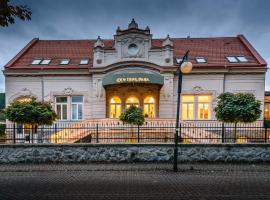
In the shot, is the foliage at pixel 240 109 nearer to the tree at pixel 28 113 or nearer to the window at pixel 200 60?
the window at pixel 200 60

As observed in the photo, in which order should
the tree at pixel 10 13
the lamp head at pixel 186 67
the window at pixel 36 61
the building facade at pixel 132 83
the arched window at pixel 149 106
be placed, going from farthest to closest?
the window at pixel 36 61, the arched window at pixel 149 106, the building facade at pixel 132 83, the lamp head at pixel 186 67, the tree at pixel 10 13

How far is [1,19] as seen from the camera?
4.77 metres

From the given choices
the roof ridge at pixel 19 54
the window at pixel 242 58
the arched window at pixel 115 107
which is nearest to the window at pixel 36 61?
the roof ridge at pixel 19 54

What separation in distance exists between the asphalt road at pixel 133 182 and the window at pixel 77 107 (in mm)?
11101

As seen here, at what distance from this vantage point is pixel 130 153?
10023mm

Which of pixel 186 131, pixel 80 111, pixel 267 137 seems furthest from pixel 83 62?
pixel 267 137

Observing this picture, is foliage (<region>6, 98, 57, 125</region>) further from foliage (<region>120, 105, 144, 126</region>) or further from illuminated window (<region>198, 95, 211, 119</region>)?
illuminated window (<region>198, 95, 211, 119</region>)

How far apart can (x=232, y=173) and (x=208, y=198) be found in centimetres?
330

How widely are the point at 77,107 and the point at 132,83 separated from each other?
249 inches

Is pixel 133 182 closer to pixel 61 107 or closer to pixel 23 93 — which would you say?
pixel 61 107

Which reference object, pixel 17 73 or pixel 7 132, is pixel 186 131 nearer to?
pixel 7 132

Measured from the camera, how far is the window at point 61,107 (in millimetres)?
20484

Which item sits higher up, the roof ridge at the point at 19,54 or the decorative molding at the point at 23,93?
the roof ridge at the point at 19,54

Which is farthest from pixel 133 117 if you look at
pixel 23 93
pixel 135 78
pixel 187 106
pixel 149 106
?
pixel 23 93
